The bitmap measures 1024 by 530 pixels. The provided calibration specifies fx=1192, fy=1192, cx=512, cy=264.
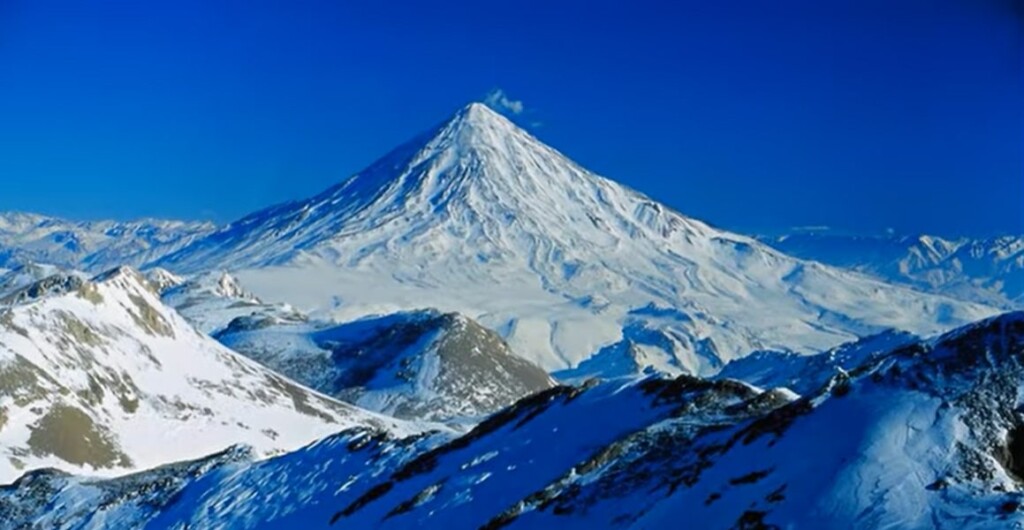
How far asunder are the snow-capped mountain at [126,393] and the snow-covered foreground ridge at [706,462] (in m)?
48.3

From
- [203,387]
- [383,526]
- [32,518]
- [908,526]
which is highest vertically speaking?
[203,387]

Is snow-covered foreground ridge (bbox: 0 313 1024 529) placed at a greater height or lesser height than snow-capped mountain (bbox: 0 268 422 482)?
lesser

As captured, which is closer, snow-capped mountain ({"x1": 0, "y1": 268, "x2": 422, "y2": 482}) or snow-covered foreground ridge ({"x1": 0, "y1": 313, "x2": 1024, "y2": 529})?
snow-covered foreground ridge ({"x1": 0, "y1": 313, "x2": 1024, "y2": 529})

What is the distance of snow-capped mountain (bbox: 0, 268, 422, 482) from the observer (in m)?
105

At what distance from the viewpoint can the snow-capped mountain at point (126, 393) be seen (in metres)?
105

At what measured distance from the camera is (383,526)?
4384 cm

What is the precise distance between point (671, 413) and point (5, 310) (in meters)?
96.1

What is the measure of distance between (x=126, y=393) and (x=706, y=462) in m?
98.2

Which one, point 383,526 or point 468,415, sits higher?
point 468,415

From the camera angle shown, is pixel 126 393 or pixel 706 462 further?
pixel 126 393

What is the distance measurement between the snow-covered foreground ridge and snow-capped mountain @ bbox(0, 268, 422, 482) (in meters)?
48.3

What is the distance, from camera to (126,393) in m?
122

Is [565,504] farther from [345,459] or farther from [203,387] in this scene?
[203,387]

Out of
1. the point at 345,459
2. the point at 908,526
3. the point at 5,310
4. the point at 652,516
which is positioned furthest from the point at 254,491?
the point at 5,310
